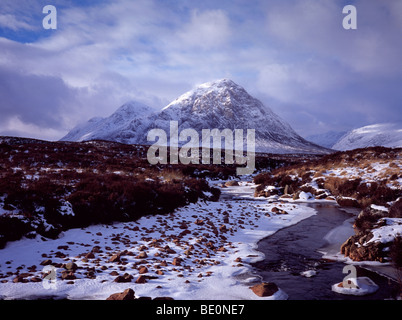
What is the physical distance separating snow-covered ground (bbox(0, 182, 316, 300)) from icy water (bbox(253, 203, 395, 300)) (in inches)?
18.4

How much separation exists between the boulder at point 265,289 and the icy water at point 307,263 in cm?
38

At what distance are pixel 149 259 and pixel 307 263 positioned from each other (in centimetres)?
492

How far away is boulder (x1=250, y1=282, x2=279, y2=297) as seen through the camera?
231 inches

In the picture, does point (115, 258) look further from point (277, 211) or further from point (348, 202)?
point (348, 202)

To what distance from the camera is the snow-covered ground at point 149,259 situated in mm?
5812

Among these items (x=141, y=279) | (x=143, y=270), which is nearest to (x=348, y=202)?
(x=143, y=270)

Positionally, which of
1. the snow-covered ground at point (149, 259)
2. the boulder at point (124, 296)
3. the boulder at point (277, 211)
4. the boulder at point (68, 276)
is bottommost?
the boulder at point (277, 211)

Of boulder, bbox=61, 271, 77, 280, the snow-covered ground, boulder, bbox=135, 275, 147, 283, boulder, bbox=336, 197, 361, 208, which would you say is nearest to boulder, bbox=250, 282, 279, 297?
the snow-covered ground

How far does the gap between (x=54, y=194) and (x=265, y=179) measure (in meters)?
23.8

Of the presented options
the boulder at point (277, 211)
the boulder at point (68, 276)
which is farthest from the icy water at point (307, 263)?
the boulder at point (68, 276)

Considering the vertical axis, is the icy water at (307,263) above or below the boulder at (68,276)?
below

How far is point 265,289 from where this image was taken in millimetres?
5938

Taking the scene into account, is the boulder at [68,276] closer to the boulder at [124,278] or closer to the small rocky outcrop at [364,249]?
the boulder at [124,278]
